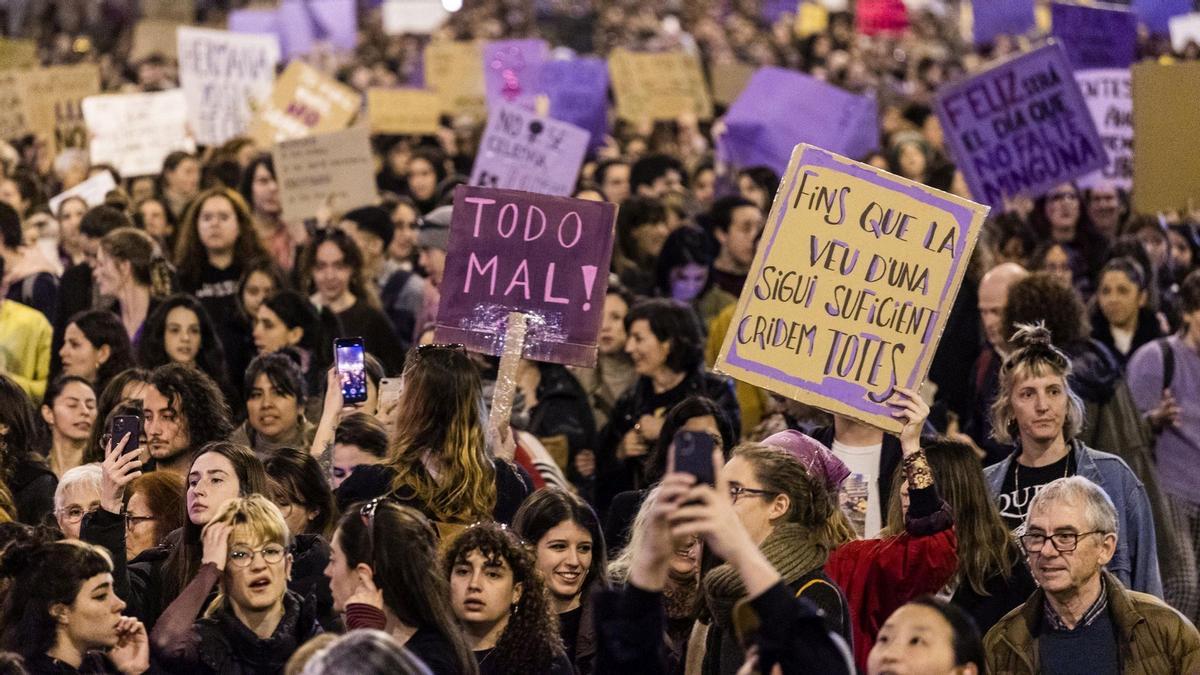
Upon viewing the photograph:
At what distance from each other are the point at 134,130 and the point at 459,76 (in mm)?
4094

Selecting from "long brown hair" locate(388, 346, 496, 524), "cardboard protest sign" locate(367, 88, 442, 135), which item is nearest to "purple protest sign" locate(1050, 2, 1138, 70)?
"cardboard protest sign" locate(367, 88, 442, 135)

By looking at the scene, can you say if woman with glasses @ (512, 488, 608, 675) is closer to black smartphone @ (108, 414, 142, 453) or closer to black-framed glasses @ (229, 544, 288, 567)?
black-framed glasses @ (229, 544, 288, 567)

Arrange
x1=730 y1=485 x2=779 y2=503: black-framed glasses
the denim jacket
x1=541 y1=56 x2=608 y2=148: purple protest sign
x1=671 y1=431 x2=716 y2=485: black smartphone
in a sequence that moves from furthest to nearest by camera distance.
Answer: x1=541 y1=56 x2=608 y2=148: purple protest sign, the denim jacket, x1=730 y1=485 x2=779 y2=503: black-framed glasses, x1=671 y1=431 x2=716 y2=485: black smartphone

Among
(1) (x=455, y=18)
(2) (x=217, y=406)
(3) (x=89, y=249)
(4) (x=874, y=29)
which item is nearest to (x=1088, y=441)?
(2) (x=217, y=406)

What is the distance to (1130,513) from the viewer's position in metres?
7.49

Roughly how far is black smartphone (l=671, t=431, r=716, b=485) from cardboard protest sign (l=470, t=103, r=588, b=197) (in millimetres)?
9186

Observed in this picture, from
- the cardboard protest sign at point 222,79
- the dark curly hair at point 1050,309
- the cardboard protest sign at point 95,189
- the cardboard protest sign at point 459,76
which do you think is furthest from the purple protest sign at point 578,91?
the dark curly hair at point 1050,309

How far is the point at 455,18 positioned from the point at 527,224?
95.0 ft

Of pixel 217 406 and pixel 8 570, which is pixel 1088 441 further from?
pixel 8 570

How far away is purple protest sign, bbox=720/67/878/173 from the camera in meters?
17.1

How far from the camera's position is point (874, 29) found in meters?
33.2

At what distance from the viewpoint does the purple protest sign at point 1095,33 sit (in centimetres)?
1675

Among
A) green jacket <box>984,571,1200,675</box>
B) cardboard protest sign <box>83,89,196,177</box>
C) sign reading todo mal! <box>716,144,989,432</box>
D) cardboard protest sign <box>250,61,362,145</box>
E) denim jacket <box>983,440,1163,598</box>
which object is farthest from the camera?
cardboard protest sign <box>250,61,362,145</box>

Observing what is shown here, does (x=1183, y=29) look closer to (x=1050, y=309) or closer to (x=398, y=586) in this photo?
(x=1050, y=309)
